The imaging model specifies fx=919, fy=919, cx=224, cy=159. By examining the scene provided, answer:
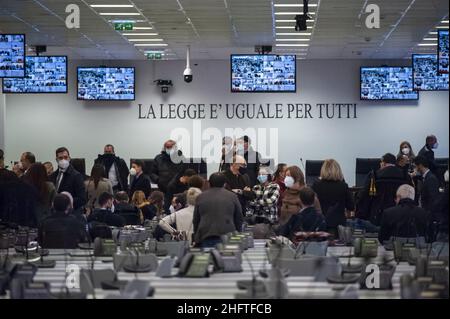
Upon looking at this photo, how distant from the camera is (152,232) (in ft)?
32.6

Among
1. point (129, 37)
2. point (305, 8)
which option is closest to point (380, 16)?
point (305, 8)

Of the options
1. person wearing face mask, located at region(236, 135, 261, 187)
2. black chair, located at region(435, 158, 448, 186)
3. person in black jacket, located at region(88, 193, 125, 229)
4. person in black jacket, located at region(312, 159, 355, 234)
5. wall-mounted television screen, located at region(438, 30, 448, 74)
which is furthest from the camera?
person wearing face mask, located at region(236, 135, 261, 187)

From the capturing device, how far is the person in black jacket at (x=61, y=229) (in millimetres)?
8758

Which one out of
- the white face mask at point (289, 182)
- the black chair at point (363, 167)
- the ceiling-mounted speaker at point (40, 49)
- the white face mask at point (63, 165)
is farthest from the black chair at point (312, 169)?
the white face mask at point (289, 182)

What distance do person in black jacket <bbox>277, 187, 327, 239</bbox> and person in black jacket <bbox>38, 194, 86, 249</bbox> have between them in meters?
2.11

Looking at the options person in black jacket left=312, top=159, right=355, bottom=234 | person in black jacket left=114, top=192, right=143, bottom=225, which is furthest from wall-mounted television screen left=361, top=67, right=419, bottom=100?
person in black jacket left=114, top=192, right=143, bottom=225

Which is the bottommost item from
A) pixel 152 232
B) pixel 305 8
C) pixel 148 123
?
pixel 152 232

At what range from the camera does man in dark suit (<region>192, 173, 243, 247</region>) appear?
30.5ft

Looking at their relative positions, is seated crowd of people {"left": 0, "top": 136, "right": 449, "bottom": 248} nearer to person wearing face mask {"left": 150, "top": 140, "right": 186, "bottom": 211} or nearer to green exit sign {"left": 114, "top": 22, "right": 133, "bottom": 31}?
person wearing face mask {"left": 150, "top": 140, "right": 186, "bottom": 211}

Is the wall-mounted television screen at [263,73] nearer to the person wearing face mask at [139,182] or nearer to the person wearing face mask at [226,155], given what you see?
the person wearing face mask at [226,155]

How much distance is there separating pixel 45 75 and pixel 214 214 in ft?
31.1

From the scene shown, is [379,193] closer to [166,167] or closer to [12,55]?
[166,167]
